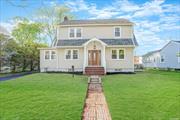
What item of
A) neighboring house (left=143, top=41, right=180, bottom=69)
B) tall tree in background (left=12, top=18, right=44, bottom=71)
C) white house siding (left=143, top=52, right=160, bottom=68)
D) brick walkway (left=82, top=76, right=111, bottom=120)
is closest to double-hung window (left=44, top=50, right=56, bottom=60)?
tall tree in background (left=12, top=18, right=44, bottom=71)

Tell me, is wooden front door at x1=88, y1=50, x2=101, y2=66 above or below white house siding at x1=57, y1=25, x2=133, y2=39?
below

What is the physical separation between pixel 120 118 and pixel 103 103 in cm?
→ 268

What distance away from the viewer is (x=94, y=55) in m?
26.2

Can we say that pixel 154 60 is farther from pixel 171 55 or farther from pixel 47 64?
pixel 47 64

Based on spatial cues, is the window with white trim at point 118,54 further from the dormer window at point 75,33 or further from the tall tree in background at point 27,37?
the tall tree in background at point 27,37

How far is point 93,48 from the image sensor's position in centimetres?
2612

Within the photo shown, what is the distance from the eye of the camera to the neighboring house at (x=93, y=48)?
2589 centimetres

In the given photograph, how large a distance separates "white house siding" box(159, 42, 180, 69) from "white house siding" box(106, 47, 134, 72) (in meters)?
12.0

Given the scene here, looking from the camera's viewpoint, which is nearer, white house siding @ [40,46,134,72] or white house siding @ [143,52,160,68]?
white house siding @ [40,46,134,72]

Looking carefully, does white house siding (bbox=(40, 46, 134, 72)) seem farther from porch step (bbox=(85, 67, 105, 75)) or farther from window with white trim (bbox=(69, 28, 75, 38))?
window with white trim (bbox=(69, 28, 75, 38))

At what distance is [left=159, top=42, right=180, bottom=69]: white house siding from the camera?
3509 cm

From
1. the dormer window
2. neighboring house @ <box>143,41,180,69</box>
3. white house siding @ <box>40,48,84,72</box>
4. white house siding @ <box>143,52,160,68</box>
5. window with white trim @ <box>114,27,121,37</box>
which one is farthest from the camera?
white house siding @ <box>143,52,160,68</box>

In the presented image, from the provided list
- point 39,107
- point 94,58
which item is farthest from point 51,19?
point 39,107

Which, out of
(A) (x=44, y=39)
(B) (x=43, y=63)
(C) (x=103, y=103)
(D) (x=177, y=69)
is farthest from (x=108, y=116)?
(A) (x=44, y=39)
